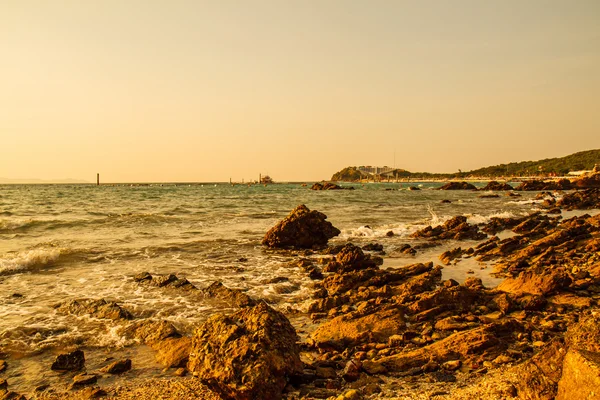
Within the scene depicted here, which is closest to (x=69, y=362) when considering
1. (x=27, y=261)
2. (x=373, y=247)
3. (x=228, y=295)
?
(x=228, y=295)

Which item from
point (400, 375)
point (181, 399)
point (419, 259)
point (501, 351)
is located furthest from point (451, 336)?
point (419, 259)

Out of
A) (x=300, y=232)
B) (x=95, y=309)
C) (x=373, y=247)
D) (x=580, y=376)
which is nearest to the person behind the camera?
(x=580, y=376)

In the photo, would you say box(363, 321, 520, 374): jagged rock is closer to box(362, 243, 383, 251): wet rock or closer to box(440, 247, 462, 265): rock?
box(440, 247, 462, 265): rock

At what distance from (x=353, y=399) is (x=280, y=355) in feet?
3.88

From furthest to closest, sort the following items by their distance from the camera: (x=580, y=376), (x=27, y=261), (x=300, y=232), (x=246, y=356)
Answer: (x=300, y=232)
(x=27, y=261)
(x=246, y=356)
(x=580, y=376)

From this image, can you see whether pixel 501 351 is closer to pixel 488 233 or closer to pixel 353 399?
pixel 353 399

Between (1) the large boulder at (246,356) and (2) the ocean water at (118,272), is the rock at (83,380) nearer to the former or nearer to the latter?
(2) the ocean water at (118,272)

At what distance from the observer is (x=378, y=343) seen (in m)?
7.16

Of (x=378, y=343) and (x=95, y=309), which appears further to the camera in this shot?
(x=95, y=309)

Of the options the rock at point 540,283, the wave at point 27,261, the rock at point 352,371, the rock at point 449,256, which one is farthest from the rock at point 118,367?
the rock at point 449,256

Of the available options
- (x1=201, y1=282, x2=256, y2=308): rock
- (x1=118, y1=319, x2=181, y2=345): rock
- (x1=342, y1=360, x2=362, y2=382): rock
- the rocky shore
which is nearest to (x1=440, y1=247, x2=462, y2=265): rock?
the rocky shore

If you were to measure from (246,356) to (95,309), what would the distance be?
6.26m

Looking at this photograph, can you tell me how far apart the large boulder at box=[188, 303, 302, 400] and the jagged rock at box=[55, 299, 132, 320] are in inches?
174

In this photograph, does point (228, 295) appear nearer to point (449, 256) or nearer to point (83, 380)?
point (83, 380)
